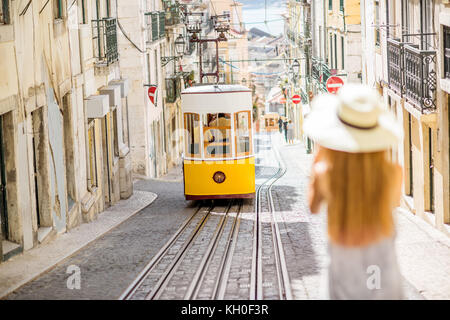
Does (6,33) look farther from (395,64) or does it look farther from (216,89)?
(395,64)

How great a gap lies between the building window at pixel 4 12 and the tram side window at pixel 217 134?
23.7 ft

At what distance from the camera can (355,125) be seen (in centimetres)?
435

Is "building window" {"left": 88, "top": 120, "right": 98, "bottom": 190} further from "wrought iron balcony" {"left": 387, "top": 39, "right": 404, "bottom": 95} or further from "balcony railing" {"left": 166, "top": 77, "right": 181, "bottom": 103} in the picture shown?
"balcony railing" {"left": 166, "top": 77, "right": 181, "bottom": 103}

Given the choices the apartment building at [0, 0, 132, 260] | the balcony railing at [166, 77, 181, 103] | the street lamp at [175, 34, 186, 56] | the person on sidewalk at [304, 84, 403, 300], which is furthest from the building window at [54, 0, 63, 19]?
the street lamp at [175, 34, 186, 56]

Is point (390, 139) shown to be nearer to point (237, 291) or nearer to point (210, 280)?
point (237, 291)

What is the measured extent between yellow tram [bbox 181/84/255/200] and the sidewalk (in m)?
1.64

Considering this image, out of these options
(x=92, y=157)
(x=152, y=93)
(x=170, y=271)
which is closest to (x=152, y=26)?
(x=152, y=93)

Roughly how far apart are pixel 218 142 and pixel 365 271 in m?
13.4

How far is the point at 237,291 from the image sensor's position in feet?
28.8

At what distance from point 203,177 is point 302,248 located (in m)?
6.48
